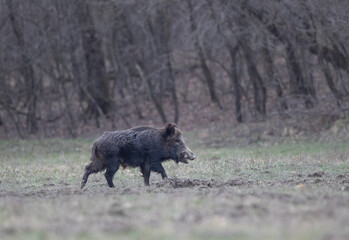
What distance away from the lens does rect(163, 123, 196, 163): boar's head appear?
1323 centimetres

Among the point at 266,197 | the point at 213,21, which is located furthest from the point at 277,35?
the point at 266,197

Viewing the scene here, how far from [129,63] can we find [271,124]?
12.9 meters

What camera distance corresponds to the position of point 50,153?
2486cm

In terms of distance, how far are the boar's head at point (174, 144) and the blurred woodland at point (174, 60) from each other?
36.4ft

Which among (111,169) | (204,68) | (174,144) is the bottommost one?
(111,169)

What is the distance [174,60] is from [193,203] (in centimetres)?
2579

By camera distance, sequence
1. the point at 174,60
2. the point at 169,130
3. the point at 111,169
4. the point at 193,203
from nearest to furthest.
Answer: the point at 193,203 < the point at 111,169 < the point at 169,130 < the point at 174,60

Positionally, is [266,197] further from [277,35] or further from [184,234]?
[277,35]

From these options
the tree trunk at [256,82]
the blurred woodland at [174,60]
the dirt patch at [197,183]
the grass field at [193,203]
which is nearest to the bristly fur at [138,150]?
the grass field at [193,203]

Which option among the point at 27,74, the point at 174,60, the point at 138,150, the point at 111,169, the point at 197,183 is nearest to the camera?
the point at 197,183

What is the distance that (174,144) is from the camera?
13.3 metres

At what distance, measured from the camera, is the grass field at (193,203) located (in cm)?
662

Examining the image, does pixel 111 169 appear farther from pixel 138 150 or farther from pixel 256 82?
pixel 256 82

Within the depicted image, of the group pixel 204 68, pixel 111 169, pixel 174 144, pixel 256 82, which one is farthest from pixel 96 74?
pixel 111 169
